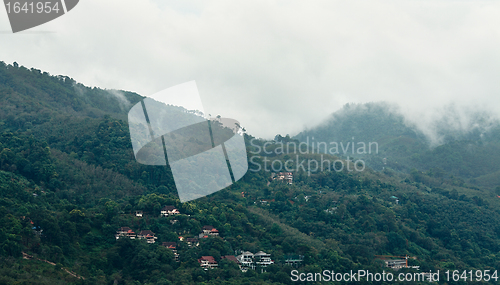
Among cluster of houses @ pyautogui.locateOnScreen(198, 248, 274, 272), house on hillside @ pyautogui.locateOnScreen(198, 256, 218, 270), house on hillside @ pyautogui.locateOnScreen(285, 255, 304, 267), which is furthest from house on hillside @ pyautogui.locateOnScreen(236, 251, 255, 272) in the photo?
house on hillside @ pyautogui.locateOnScreen(285, 255, 304, 267)

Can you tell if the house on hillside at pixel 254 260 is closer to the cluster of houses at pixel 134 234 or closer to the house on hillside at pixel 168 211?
the cluster of houses at pixel 134 234

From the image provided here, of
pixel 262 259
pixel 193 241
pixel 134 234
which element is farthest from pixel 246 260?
pixel 134 234

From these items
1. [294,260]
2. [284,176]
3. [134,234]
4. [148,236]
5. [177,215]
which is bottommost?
[294,260]

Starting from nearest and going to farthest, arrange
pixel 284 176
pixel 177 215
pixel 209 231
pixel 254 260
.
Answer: pixel 254 260, pixel 209 231, pixel 177 215, pixel 284 176

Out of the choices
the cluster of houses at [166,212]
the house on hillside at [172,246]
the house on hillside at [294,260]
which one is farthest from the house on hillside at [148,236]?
the house on hillside at [294,260]

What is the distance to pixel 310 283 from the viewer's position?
1089 inches

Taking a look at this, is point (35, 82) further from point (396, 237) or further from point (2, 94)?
point (396, 237)

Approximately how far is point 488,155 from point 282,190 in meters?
34.4

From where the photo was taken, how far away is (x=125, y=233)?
29.2 meters

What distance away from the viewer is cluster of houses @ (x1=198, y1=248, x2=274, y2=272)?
27.9m

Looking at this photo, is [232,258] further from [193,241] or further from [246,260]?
[193,241]

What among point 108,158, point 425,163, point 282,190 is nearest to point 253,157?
point 282,190

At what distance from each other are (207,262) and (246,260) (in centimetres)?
260

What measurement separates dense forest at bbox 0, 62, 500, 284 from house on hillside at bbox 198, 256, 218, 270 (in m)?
0.38
